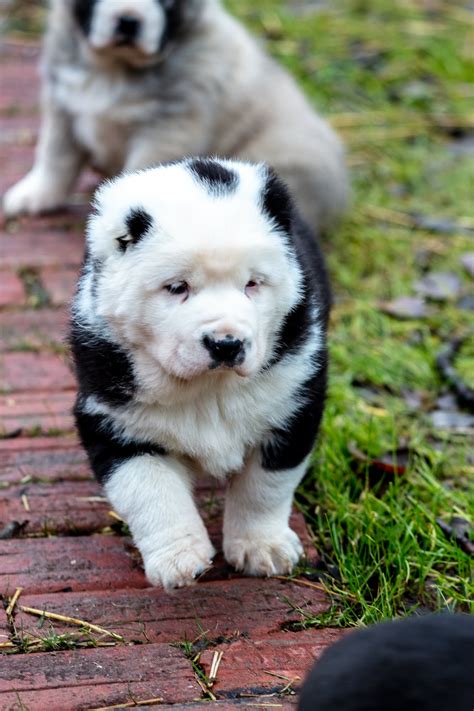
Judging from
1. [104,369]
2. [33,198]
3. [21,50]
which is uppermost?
[104,369]

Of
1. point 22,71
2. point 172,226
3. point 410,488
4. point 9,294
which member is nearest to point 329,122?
point 22,71

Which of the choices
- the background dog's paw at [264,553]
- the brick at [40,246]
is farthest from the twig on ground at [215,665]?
the brick at [40,246]

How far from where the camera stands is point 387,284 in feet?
16.9

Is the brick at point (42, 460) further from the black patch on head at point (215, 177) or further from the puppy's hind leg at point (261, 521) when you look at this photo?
the black patch on head at point (215, 177)

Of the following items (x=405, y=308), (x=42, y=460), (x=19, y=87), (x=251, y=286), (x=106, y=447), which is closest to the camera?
(x=251, y=286)

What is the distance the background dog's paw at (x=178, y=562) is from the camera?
288 centimetres

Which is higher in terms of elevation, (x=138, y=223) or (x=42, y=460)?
(x=138, y=223)

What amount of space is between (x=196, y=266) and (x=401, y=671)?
1130 mm

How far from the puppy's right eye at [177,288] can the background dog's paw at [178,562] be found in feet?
2.02

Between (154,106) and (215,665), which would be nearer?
(215,665)

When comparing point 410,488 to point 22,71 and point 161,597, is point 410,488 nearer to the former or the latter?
point 161,597

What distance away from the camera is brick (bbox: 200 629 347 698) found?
2631mm

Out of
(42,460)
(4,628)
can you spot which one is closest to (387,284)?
(42,460)

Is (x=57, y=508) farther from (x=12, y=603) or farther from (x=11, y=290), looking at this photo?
(x=11, y=290)
